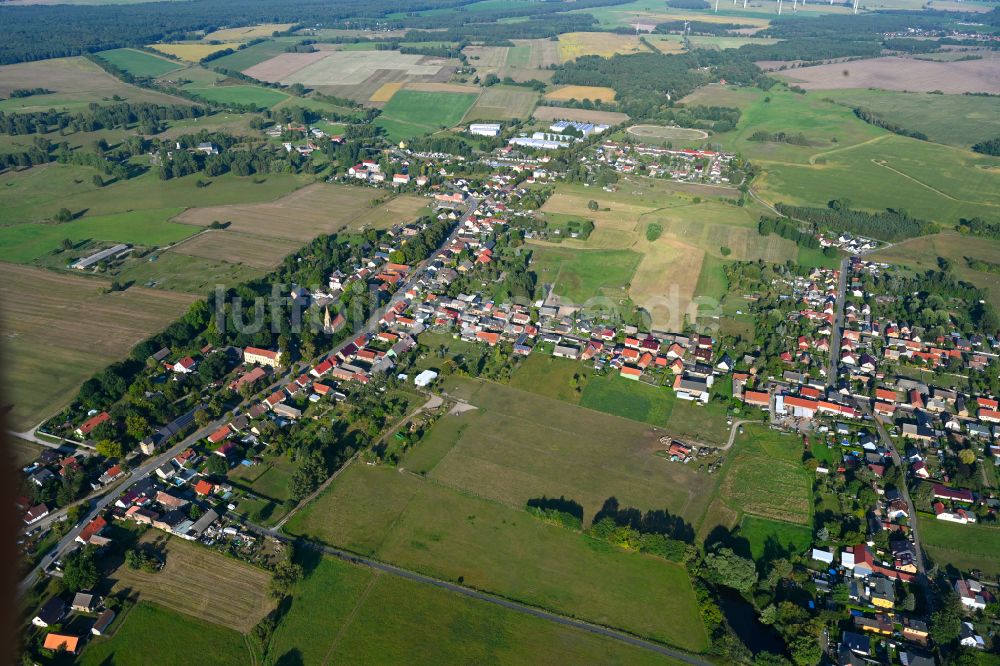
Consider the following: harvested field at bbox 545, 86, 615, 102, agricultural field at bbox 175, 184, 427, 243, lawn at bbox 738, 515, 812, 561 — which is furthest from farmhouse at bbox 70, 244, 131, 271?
harvested field at bbox 545, 86, 615, 102

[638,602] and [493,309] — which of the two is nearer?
[638,602]

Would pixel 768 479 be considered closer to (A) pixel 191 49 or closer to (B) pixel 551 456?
(B) pixel 551 456

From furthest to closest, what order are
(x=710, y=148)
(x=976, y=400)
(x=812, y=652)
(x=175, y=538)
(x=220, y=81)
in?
(x=220, y=81)
(x=710, y=148)
(x=976, y=400)
(x=175, y=538)
(x=812, y=652)

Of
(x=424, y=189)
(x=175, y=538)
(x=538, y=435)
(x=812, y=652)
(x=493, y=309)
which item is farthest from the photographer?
(x=424, y=189)

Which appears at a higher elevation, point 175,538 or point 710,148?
point 710,148

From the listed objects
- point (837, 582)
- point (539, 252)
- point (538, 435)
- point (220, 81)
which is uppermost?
point (220, 81)

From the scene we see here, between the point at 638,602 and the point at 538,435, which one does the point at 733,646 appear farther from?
the point at 538,435

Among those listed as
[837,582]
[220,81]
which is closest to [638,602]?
[837,582]
